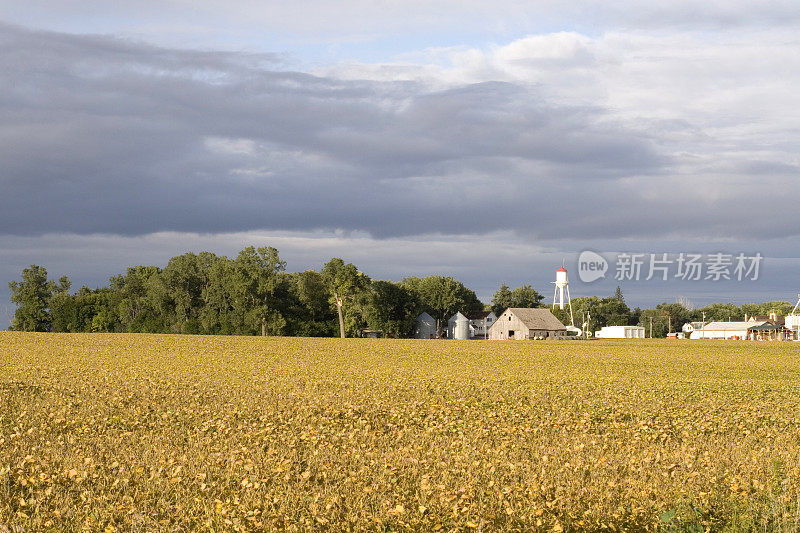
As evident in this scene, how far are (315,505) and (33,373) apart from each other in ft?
87.4

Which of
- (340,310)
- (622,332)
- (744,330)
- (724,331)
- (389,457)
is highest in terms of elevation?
(340,310)

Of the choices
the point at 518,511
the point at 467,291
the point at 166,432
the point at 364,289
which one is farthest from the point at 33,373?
the point at 467,291

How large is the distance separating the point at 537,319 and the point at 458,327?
764 inches

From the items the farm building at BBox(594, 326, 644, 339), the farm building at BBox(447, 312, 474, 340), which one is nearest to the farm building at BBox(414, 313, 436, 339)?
the farm building at BBox(447, 312, 474, 340)

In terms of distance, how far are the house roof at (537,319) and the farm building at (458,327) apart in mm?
14540

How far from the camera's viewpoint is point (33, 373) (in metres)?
32.0

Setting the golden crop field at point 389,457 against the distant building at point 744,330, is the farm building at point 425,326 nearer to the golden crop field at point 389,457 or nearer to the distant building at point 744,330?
the distant building at point 744,330

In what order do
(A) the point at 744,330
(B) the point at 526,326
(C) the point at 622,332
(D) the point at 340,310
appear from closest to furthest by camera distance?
1. (D) the point at 340,310
2. (B) the point at 526,326
3. (C) the point at 622,332
4. (A) the point at 744,330

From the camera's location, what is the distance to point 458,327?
14325 cm

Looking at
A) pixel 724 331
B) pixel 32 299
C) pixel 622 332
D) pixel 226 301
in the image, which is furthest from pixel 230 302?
pixel 724 331

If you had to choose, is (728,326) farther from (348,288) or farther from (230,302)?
(230,302)

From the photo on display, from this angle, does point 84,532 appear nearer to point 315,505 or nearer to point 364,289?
point 315,505

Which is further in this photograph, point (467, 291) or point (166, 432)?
point (467, 291)

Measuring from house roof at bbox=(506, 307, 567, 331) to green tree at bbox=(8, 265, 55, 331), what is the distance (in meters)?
81.7
